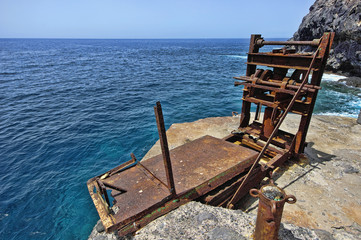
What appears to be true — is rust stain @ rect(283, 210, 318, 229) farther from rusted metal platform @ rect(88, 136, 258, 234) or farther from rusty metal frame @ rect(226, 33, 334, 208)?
rusted metal platform @ rect(88, 136, 258, 234)

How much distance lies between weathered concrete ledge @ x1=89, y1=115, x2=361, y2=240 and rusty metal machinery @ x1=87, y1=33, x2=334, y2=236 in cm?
33

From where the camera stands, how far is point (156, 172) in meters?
4.24

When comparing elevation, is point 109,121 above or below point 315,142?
below

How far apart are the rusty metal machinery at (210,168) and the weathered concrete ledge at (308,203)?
326 millimetres

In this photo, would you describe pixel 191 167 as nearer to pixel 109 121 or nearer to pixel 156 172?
pixel 156 172

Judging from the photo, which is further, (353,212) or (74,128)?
(74,128)

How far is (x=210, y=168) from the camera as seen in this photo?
4344 millimetres

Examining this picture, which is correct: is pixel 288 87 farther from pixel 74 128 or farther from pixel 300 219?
pixel 74 128

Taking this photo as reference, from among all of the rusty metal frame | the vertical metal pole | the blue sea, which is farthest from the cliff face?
the vertical metal pole

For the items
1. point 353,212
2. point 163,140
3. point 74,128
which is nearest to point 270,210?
point 163,140

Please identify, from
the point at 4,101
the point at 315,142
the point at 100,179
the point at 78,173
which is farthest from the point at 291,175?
the point at 4,101

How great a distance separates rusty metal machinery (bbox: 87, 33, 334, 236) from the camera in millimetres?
3418

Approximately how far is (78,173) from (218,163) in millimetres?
6516

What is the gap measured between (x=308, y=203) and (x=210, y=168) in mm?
2595
